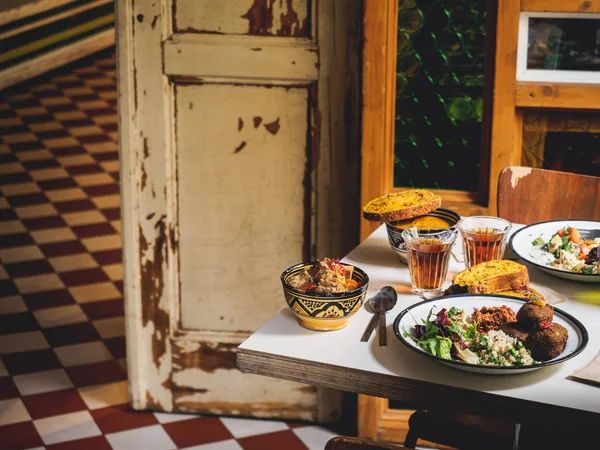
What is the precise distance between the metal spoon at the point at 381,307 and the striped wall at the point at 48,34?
19.6ft

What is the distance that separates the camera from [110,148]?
6.58 metres

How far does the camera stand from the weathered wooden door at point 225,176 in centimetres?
300

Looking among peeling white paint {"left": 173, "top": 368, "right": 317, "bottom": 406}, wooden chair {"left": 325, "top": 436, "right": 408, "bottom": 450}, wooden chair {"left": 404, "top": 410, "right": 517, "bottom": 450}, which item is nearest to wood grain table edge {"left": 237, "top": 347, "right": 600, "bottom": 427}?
wooden chair {"left": 325, "top": 436, "right": 408, "bottom": 450}

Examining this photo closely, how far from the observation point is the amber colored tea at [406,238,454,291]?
1.93m

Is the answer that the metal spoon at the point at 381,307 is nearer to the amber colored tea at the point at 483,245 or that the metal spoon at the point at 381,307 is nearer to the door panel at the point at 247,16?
the amber colored tea at the point at 483,245

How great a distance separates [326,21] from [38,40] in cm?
547

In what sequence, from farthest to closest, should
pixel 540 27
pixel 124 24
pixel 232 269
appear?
pixel 232 269 < pixel 124 24 < pixel 540 27

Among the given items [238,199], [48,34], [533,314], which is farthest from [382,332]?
[48,34]

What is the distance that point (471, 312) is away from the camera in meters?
1.85

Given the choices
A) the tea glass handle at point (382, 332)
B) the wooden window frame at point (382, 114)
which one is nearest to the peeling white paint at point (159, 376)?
the wooden window frame at point (382, 114)

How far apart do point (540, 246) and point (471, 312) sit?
41 cm

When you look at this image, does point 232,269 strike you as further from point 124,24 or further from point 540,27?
point 540,27

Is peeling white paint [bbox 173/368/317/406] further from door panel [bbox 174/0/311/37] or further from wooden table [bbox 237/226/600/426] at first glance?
wooden table [bbox 237/226/600/426]

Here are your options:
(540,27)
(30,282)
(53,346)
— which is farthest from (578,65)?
(30,282)
